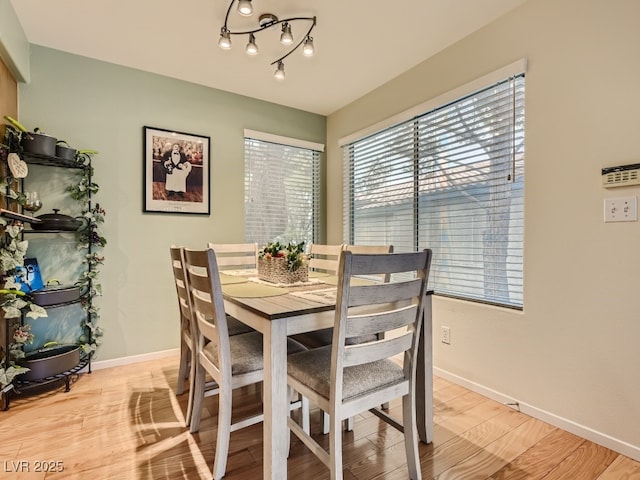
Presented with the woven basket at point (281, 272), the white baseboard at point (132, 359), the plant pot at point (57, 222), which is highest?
the plant pot at point (57, 222)

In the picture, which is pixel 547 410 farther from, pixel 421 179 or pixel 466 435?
pixel 421 179

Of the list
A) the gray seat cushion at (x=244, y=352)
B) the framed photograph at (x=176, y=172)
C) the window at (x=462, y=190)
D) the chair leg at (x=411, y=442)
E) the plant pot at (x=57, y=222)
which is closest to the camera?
the chair leg at (x=411, y=442)

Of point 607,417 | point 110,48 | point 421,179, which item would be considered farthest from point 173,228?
point 607,417

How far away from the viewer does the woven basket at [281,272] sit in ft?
6.30

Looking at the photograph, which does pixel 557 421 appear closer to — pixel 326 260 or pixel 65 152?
pixel 326 260

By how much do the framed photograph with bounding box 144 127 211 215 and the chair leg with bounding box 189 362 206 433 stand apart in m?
1.65

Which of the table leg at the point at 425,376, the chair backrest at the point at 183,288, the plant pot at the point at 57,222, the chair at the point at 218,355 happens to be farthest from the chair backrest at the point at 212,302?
the plant pot at the point at 57,222

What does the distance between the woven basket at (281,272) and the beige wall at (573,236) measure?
1210 millimetres

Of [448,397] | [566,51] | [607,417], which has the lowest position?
[448,397]

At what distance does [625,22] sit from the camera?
1.56 metres

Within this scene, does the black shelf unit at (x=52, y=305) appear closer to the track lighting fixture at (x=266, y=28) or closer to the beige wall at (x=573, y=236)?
the track lighting fixture at (x=266, y=28)

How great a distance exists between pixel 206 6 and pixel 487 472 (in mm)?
2856

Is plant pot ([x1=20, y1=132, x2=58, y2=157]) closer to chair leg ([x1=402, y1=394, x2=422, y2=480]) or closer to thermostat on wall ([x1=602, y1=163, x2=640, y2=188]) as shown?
chair leg ([x1=402, y1=394, x2=422, y2=480])

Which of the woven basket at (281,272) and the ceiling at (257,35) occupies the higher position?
the ceiling at (257,35)
